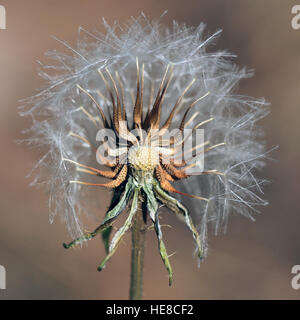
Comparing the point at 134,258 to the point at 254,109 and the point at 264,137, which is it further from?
the point at 264,137

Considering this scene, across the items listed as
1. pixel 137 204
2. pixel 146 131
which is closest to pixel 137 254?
pixel 137 204

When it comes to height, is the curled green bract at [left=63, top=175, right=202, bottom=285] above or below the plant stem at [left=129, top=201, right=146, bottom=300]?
above

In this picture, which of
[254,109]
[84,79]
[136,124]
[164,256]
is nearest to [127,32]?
[84,79]

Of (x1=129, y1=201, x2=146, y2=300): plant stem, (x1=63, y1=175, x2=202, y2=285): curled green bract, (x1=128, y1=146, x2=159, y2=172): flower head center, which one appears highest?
(x1=128, y1=146, x2=159, y2=172): flower head center

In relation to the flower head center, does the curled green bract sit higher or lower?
lower
